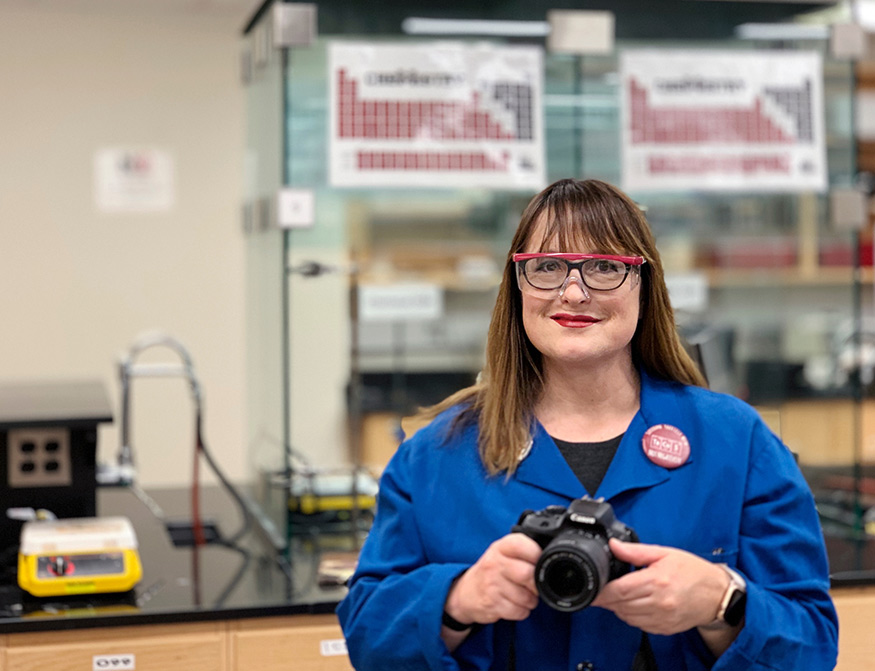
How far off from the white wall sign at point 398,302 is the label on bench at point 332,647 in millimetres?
1045

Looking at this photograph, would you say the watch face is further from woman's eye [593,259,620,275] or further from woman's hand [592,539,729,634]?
woman's eye [593,259,620,275]

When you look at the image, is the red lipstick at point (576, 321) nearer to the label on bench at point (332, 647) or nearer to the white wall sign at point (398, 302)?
the label on bench at point (332, 647)

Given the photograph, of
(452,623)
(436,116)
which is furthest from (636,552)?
(436,116)

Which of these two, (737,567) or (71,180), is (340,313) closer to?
(737,567)

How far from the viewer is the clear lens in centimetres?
136

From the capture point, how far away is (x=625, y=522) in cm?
134

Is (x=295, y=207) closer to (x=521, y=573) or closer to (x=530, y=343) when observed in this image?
(x=530, y=343)

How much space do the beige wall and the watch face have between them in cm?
427

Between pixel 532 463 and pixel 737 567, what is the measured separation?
273 millimetres

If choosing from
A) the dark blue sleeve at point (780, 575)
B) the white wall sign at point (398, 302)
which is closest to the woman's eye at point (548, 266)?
the dark blue sleeve at point (780, 575)

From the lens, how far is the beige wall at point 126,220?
5094mm

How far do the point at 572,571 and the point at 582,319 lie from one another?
326 millimetres

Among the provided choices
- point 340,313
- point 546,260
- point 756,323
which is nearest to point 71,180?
point 340,313

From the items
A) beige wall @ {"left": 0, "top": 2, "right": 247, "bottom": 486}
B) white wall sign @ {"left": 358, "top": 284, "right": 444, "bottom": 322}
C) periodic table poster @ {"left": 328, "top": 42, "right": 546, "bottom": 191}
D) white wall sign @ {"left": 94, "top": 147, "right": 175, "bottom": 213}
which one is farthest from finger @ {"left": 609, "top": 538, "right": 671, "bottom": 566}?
white wall sign @ {"left": 94, "top": 147, "right": 175, "bottom": 213}
